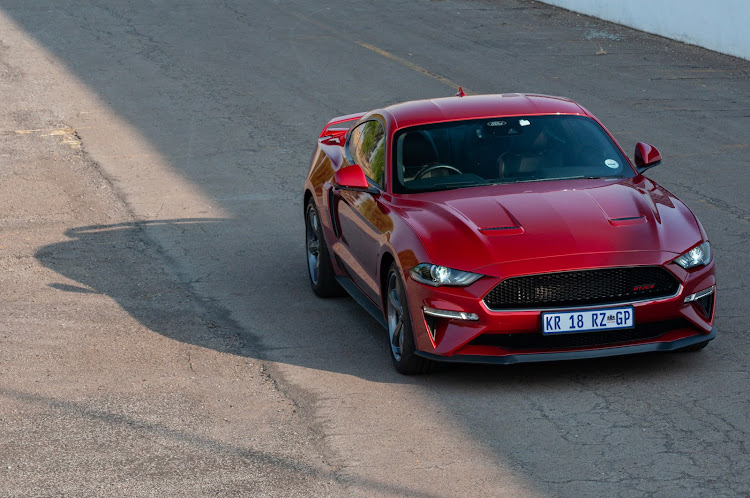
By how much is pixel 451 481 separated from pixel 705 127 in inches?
426

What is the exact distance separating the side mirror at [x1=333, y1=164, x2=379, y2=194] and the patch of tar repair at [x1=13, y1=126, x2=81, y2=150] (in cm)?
859

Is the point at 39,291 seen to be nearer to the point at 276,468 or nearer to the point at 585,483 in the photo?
the point at 276,468

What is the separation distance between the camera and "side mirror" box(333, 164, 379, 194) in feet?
28.1

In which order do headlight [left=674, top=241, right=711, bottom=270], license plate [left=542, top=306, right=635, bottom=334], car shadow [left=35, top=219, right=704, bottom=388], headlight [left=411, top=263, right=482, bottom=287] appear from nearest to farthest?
1. license plate [left=542, top=306, right=635, bottom=334]
2. headlight [left=411, top=263, right=482, bottom=287]
3. headlight [left=674, top=241, right=711, bottom=270]
4. car shadow [left=35, top=219, right=704, bottom=388]

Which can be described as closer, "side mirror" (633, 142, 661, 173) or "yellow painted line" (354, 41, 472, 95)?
"side mirror" (633, 142, 661, 173)

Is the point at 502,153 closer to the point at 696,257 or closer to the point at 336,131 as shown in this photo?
the point at 696,257

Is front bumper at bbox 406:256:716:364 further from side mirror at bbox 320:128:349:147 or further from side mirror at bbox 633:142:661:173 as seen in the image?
side mirror at bbox 320:128:349:147

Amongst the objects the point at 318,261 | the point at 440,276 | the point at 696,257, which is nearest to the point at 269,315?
the point at 318,261

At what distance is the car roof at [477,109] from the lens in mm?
8977

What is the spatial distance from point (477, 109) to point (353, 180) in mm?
1123

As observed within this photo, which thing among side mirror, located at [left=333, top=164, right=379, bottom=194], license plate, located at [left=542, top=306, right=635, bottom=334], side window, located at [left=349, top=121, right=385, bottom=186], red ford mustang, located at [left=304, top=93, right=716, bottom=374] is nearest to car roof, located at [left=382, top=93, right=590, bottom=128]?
red ford mustang, located at [left=304, top=93, right=716, bottom=374]

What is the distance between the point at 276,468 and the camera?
20.7 feet

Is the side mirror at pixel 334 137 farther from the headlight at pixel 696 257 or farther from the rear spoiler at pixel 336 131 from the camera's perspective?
the headlight at pixel 696 257

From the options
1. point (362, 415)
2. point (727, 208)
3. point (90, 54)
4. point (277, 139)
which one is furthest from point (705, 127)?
point (90, 54)
